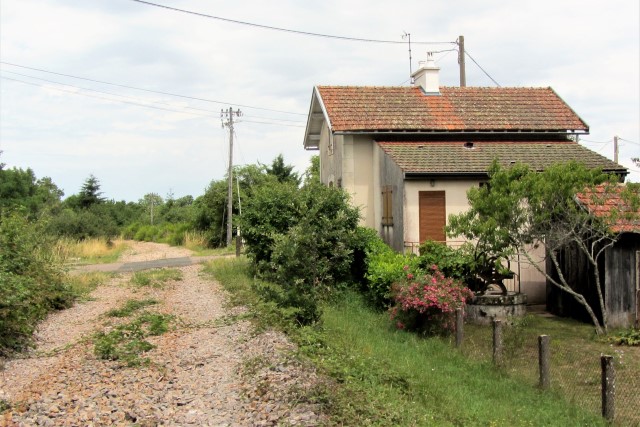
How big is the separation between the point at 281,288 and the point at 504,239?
16.3 ft

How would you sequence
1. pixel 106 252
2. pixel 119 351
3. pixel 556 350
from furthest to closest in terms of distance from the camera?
pixel 106 252, pixel 556 350, pixel 119 351

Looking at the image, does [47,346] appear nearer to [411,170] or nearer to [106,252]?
[411,170]

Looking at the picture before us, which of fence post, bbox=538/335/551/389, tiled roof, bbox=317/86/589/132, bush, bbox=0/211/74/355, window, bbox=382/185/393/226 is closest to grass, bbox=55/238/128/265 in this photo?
bush, bbox=0/211/74/355

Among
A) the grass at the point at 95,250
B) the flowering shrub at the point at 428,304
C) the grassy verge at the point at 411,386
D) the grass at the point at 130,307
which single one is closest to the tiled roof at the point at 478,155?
the flowering shrub at the point at 428,304

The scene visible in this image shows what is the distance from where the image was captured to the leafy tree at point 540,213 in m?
13.5

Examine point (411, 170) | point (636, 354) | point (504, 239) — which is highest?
point (411, 170)

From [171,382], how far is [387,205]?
45.2 feet

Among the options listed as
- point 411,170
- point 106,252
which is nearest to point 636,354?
point 411,170

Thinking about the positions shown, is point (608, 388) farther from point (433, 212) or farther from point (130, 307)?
point (433, 212)

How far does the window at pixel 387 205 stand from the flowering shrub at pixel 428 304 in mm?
6759

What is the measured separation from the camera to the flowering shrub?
527 inches

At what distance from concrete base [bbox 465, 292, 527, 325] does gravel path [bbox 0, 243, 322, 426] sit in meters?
5.77

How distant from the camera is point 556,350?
12102 millimetres

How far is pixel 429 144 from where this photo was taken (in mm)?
22141
